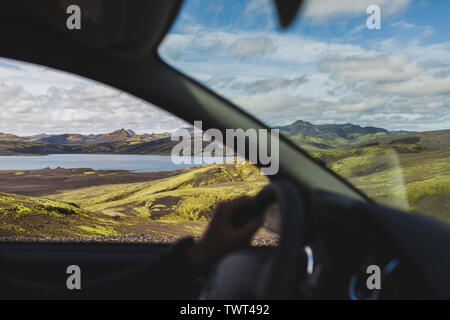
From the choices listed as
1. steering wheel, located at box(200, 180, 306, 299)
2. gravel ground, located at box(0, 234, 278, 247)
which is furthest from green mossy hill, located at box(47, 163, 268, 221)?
steering wheel, located at box(200, 180, 306, 299)

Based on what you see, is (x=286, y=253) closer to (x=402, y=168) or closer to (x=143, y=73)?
(x=402, y=168)

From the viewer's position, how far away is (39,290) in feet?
5.49

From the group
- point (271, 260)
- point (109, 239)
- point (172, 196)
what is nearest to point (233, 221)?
point (271, 260)

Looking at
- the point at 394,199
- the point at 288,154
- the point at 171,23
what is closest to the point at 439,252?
the point at 394,199

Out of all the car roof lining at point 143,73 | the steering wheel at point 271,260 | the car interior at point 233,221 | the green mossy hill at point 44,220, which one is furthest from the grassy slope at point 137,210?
the steering wheel at point 271,260

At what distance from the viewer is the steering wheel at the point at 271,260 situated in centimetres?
82

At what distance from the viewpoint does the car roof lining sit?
1.49 m

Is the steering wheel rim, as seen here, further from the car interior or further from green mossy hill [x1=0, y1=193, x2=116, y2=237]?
green mossy hill [x1=0, y1=193, x2=116, y2=237]

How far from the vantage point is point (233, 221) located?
1.25 metres

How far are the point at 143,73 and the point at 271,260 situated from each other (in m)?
1.14
